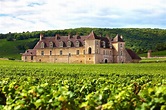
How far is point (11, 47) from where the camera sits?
17675 cm

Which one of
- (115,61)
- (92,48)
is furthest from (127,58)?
(92,48)

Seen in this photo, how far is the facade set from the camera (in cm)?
10706

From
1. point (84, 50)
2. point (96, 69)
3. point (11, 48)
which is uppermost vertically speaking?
point (11, 48)

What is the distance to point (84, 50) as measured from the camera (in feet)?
359

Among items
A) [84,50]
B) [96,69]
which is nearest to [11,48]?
[84,50]

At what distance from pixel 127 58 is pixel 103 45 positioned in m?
9.08

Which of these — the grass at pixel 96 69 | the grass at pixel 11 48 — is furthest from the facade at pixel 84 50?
the grass at pixel 11 48

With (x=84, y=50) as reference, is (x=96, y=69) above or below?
below

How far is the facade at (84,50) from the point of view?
351 ft

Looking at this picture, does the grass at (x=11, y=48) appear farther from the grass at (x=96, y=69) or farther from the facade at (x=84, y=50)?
the grass at (x=96, y=69)

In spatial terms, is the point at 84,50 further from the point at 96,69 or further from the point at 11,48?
the point at 11,48

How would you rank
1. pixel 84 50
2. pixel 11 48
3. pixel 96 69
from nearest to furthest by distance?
1. pixel 96 69
2. pixel 84 50
3. pixel 11 48

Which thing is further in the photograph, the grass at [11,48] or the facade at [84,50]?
the grass at [11,48]

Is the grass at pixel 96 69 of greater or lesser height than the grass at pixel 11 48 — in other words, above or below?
below
